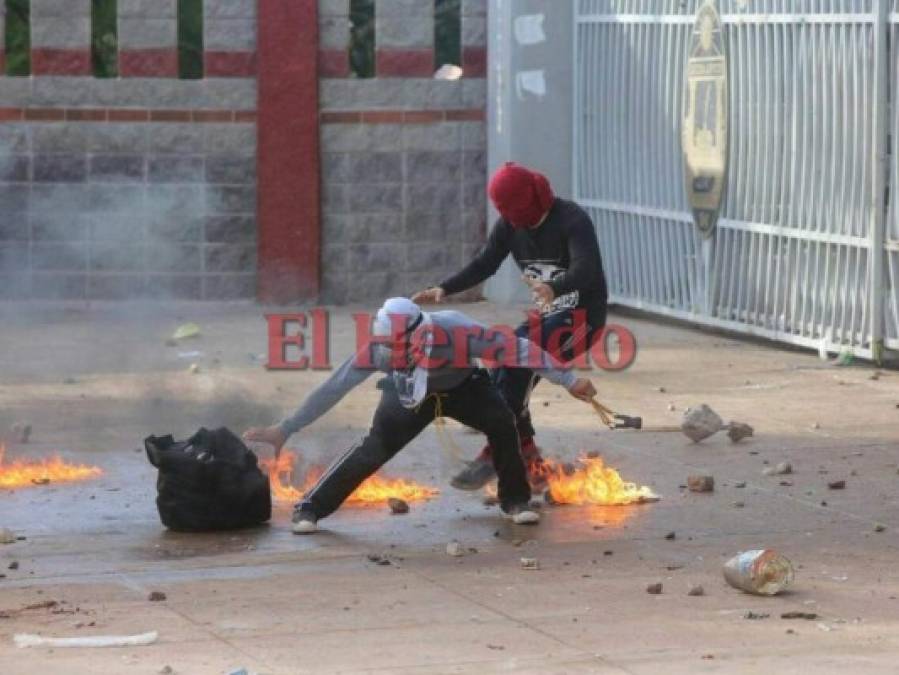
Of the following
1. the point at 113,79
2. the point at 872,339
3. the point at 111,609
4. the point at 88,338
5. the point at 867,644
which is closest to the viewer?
the point at 867,644

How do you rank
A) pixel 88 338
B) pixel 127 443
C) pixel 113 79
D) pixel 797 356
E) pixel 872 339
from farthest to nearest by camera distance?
pixel 113 79
pixel 88 338
pixel 797 356
pixel 872 339
pixel 127 443

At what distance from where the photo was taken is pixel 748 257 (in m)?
13.9

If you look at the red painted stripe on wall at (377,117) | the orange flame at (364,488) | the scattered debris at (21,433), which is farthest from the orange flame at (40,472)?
the red painted stripe on wall at (377,117)

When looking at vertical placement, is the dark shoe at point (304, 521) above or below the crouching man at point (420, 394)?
below

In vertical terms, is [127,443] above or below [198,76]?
below

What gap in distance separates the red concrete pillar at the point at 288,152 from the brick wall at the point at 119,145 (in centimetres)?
15

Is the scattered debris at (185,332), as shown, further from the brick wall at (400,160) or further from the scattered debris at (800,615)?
the scattered debris at (800,615)

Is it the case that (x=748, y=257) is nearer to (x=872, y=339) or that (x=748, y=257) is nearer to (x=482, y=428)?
(x=872, y=339)

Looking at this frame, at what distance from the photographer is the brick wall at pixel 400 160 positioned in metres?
16.0

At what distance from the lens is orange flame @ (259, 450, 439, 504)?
361 inches

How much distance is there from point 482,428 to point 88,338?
251 inches

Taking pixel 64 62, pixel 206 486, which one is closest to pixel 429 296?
pixel 206 486

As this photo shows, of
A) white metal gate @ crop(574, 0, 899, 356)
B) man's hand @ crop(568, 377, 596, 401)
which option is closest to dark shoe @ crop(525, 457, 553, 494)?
man's hand @ crop(568, 377, 596, 401)

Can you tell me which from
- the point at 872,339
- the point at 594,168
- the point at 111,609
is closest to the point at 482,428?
the point at 111,609
